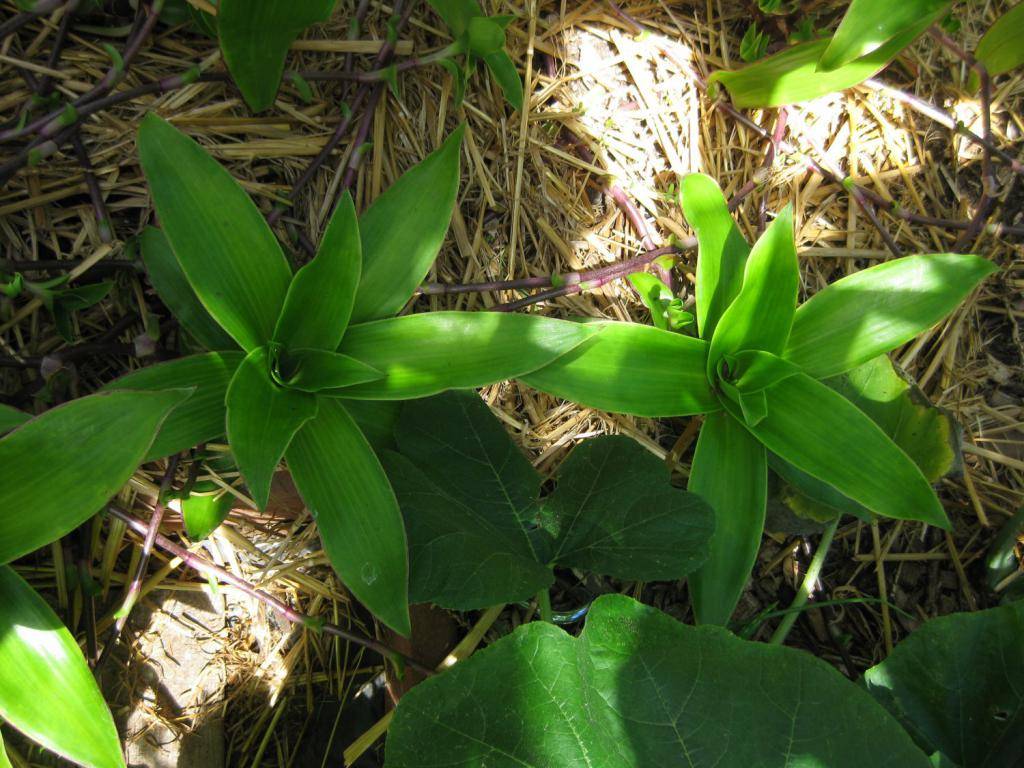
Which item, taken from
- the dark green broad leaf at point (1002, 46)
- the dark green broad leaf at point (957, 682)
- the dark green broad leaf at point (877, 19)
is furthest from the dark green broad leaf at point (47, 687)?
the dark green broad leaf at point (1002, 46)

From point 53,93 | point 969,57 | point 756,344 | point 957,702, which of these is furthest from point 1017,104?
point 53,93

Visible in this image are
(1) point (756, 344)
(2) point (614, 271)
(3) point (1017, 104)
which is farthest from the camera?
(3) point (1017, 104)

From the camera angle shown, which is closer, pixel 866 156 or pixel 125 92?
pixel 125 92

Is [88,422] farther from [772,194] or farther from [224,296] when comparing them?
[772,194]

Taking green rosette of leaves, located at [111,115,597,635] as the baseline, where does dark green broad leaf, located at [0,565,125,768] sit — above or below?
below

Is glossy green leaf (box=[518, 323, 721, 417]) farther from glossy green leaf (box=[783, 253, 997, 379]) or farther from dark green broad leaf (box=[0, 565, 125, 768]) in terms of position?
dark green broad leaf (box=[0, 565, 125, 768])

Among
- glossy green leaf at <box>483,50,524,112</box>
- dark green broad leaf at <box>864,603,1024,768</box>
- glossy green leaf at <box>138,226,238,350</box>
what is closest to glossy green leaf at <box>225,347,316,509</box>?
glossy green leaf at <box>138,226,238,350</box>
